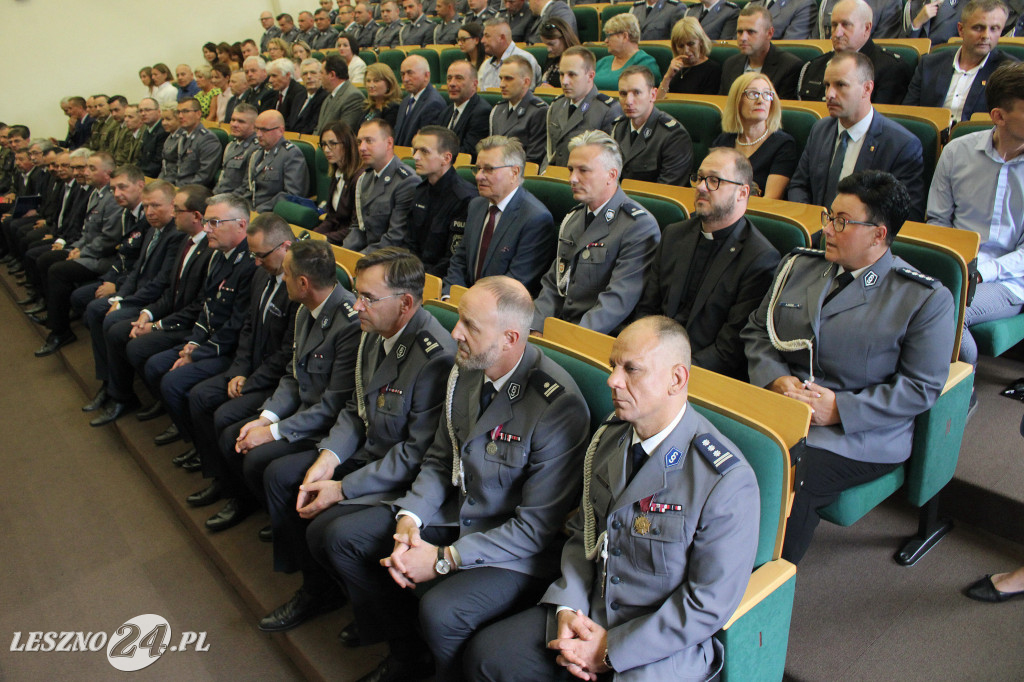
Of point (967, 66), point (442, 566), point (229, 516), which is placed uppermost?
point (967, 66)

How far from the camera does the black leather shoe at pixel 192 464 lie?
312cm

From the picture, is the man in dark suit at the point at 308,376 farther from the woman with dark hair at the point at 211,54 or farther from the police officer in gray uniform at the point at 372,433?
the woman with dark hair at the point at 211,54

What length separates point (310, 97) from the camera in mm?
5570

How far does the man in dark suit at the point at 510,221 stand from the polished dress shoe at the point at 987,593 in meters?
1.78

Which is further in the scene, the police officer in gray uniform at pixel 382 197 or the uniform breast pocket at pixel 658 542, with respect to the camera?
the police officer in gray uniform at pixel 382 197

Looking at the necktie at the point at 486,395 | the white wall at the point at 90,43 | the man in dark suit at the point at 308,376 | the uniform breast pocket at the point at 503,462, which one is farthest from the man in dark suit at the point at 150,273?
the white wall at the point at 90,43

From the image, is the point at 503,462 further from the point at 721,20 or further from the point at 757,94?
the point at 721,20

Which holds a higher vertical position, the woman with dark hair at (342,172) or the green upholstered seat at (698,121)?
the green upholstered seat at (698,121)

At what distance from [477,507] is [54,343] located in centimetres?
428

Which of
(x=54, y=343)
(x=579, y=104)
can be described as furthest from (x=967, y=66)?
(x=54, y=343)

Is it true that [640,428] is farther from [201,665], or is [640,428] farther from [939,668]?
[201,665]

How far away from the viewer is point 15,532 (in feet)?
9.70

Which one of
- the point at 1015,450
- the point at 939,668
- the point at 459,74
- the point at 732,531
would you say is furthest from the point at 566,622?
the point at 459,74

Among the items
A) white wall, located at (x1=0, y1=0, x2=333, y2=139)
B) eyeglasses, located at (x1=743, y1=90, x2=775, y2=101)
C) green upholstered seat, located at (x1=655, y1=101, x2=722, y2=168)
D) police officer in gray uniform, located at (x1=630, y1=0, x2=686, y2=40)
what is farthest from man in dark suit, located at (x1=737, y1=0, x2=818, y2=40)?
white wall, located at (x1=0, y1=0, x2=333, y2=139)
